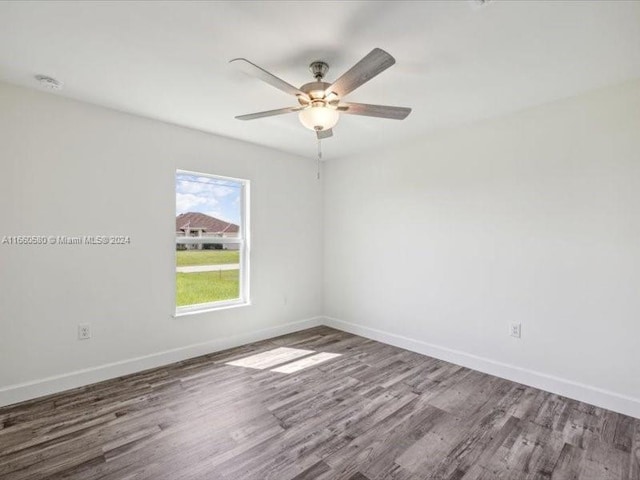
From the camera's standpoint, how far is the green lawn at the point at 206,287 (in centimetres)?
345

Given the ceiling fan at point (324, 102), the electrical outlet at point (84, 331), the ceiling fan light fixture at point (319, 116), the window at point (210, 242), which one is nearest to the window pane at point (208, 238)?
the window at point (210, 242)

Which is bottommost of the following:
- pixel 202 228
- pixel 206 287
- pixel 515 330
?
pixel 515 330

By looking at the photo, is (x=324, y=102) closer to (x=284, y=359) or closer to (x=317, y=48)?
(x=317, y=48)

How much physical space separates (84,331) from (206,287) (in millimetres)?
1196

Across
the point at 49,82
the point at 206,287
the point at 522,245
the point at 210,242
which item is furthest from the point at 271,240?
the point at 522,245

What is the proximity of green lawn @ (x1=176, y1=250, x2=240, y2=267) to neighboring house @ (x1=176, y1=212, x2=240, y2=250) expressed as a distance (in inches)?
2.1

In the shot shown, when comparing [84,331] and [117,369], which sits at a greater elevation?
[84,331]

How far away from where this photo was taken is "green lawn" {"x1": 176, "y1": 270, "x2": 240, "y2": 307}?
3.45 meters

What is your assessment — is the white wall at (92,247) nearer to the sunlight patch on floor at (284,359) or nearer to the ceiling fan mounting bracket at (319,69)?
the sunlight patch on floor at (284,359)

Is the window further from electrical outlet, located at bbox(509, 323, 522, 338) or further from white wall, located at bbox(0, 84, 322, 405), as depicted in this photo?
electrical outlet, located at bbox(509, 323, 522, 338)

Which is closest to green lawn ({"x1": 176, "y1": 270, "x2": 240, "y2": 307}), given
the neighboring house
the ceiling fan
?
the neighboring house

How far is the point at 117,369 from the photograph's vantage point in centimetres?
291

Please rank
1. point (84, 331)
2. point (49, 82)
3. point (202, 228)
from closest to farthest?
point (49, 82) → point (84, 331) → point (202, 228)

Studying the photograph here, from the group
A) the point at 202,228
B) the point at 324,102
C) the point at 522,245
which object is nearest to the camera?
the point at 324,102
